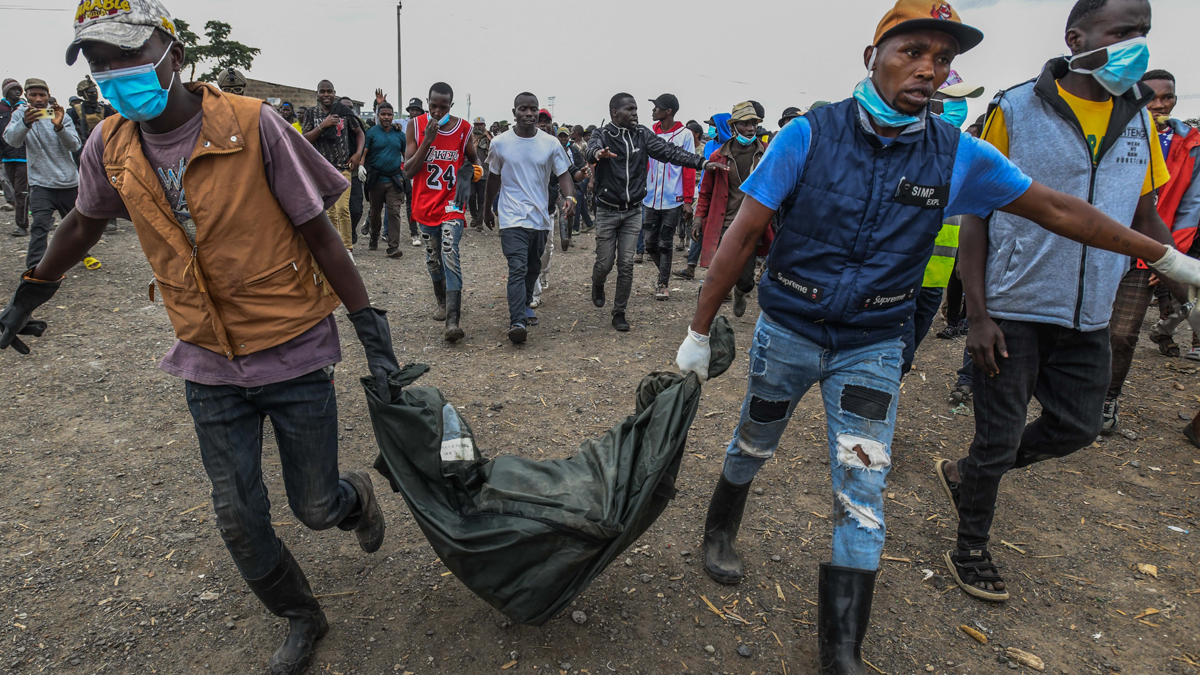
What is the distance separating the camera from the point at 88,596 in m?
2.77

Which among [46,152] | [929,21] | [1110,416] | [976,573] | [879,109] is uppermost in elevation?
Answer: [929,21]

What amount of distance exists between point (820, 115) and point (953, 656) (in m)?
2.09

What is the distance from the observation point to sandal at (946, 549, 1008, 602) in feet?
9.35

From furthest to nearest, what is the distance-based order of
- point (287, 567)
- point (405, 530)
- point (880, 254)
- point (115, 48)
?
point (405, 530) → point (287, 567) → point (880, 254) → point (115, 48)

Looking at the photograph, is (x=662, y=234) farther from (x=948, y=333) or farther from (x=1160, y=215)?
(x=1160, y=215)

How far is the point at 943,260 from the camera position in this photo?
Result: 425 cm

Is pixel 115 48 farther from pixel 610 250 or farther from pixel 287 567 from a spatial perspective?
pixel 610 250

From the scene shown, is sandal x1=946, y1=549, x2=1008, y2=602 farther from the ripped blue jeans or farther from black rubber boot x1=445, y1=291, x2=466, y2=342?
black rubber boot x1=445, y1=291, x2=466, y2=342

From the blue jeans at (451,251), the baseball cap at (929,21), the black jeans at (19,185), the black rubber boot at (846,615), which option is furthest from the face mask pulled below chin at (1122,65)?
the black jeans at (19,185)

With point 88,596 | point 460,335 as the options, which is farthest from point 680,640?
point 460,335

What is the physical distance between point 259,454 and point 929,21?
2617 millimetres

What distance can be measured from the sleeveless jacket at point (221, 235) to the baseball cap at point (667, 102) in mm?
6677

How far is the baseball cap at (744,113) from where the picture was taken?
22.2 feet

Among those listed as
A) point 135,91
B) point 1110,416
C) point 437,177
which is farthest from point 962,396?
point 135,91
